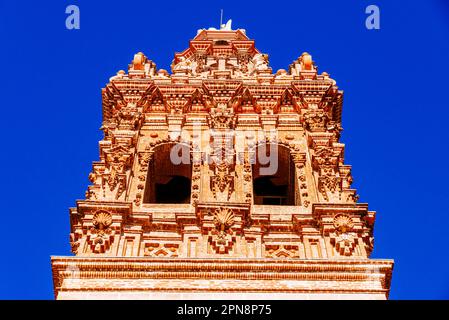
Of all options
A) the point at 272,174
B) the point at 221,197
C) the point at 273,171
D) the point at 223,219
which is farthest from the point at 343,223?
the point at 272,174

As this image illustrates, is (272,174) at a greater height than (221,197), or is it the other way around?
(272,174)

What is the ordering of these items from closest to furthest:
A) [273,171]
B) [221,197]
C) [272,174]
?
[221,197], [273,171], [272,174]

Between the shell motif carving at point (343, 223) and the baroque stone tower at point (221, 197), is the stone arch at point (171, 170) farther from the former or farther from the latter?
the shell motif carving at point (343, 223)

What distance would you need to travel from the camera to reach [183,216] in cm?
2544

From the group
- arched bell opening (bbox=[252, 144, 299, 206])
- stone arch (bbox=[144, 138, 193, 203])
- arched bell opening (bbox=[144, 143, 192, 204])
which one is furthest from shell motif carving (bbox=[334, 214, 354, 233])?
arched bell opening (bbox=[144, 143, 192, 204])

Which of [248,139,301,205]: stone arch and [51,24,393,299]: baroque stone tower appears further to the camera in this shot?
[248,139,301,205]: stone arch

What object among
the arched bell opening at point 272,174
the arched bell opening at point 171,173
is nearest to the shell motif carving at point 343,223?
the arched bell opening at point 272,174

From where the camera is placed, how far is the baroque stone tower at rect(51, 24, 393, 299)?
22.3 meters

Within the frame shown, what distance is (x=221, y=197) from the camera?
26734mm

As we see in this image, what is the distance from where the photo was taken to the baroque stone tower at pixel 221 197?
22.3 metres

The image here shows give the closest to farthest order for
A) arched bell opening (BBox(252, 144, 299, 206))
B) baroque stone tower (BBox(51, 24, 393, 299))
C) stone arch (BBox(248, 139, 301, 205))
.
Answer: baroque stone tower (BBox(51, 24, 393, 299)) → stone arch (BBox(248, 139, 301, 205)) → arched bell opening (BBox(252, 144, 299, 206))

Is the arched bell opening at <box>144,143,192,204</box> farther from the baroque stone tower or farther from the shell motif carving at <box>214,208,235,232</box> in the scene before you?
the shell motif carving at <box>214,208,235,232</box>

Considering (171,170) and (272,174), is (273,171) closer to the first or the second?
(272,174)

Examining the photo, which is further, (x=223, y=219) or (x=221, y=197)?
(x=221, y=197)
